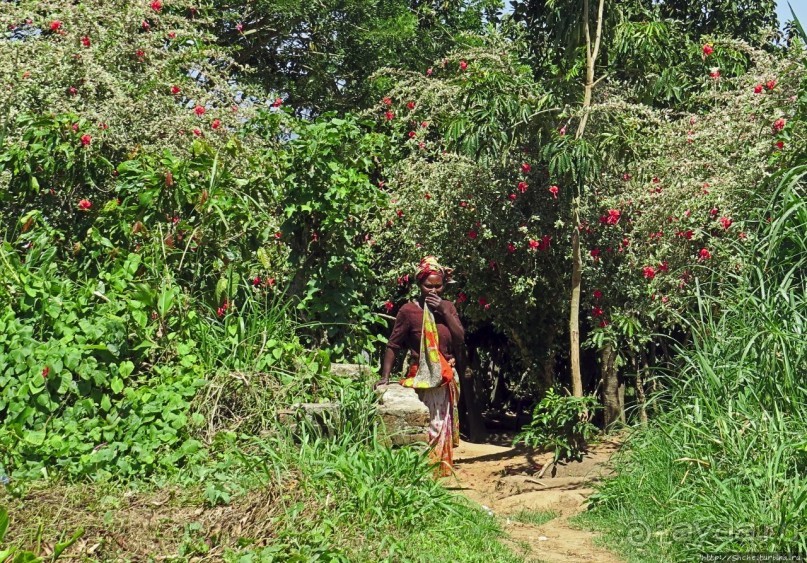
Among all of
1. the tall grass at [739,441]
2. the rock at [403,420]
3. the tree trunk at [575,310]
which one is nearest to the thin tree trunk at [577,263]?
the tree trunk at [575,310]

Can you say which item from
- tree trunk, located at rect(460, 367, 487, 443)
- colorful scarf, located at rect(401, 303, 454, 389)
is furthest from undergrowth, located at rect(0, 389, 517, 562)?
tree trunk, located at rect(460, 367, 487, 443)

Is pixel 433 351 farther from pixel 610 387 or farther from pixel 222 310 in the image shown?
pixel 610 387

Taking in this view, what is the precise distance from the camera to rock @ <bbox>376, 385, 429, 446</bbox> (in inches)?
256

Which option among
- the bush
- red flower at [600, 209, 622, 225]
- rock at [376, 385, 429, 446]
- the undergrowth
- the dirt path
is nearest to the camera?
the undergrowth

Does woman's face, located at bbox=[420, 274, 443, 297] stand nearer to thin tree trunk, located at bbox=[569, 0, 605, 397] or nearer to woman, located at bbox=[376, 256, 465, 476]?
woman, located at bbox=[376, 256, 465, 476]

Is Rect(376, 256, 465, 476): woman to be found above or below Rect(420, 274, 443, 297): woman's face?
below

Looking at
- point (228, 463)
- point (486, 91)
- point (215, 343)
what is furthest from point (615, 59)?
point (228, 463)

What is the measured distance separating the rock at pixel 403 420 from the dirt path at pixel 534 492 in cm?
82

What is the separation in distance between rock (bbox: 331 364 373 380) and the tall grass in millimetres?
1759

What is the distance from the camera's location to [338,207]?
8.12m

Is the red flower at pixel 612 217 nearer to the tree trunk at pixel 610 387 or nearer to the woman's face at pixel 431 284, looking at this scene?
the tree trunk at pixel 610 387

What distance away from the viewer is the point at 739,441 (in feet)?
18.0

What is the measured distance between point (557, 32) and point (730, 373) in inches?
167

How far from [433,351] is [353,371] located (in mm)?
694
